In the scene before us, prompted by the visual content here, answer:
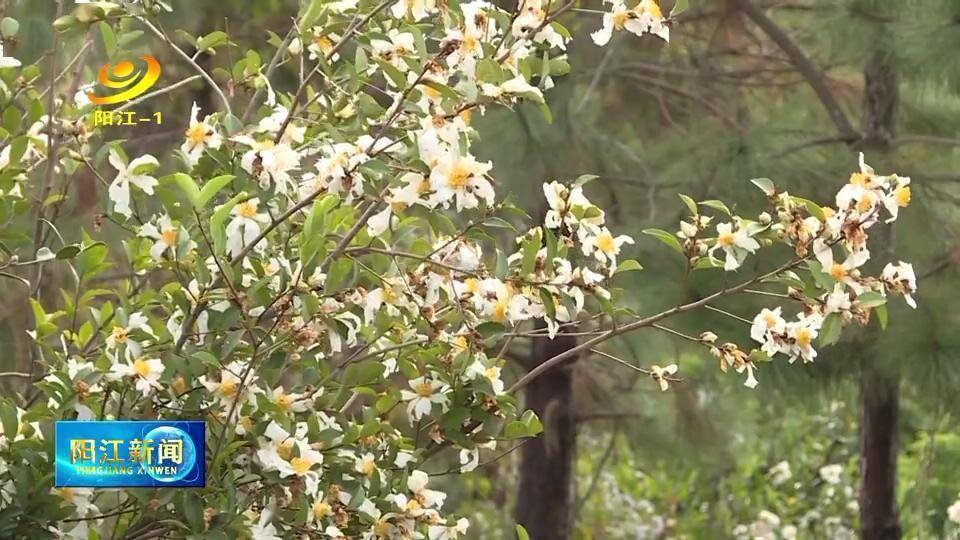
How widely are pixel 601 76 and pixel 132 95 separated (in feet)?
6.34

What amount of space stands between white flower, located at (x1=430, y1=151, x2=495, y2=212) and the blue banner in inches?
12.6

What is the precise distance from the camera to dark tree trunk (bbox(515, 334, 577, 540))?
3.84 m

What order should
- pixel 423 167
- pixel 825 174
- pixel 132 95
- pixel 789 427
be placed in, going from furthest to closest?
1. pixel 789 427
2. pixel 825 174
3. pixel 132 95
4. pixel 423 167

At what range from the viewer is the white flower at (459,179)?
1213mm

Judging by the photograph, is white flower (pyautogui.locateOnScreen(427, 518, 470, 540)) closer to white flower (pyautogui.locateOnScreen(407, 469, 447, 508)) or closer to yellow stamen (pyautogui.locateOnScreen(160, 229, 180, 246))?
white flower (pyautogui.locateOnScreen(407, 469, 447, 508))

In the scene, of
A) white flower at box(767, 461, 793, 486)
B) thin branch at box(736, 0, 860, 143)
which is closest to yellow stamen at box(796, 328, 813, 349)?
thin branch at box(736, 0, 860, 143)

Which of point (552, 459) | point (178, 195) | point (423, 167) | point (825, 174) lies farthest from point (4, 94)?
point (552, 459)

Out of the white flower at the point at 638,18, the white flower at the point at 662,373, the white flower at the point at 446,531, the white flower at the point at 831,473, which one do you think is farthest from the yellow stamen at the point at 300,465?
the white flower at the point at 831,473

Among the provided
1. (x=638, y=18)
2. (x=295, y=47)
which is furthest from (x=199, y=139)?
(x=638, y=18)

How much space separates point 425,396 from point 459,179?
0.25 metres

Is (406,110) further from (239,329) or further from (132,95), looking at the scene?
(132,95)

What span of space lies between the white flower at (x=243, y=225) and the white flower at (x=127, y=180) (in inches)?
3.4

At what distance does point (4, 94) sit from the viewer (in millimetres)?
1419

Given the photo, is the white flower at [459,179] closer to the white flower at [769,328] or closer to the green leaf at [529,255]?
the green leaf at [529,255]
